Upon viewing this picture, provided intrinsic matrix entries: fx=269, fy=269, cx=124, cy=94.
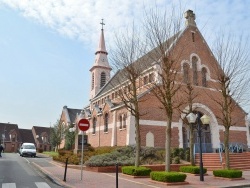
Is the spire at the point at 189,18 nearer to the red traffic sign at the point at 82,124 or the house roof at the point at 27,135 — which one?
the red traffic sign at the point at 82,124

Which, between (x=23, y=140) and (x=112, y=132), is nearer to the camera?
(x=112, y=132)

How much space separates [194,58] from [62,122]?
34171 mm

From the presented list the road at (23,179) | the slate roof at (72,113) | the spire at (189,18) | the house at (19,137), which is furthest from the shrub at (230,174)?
the house at (19,137)

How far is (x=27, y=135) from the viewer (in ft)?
282

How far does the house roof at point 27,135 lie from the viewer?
83838mm

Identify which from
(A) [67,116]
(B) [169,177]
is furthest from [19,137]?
(B) [169,177]

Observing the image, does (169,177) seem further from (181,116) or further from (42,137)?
(42,137)

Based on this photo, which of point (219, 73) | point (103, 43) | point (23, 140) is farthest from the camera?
point (23, 140)

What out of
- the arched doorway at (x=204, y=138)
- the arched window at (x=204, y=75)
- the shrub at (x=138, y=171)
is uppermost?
the arched window at (x=204, y=75)

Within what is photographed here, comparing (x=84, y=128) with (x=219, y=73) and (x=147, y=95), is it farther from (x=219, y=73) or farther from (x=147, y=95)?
(x=147, y=95)

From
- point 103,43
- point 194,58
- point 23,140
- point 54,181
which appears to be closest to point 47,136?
point 23,140

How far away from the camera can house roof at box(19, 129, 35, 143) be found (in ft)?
275

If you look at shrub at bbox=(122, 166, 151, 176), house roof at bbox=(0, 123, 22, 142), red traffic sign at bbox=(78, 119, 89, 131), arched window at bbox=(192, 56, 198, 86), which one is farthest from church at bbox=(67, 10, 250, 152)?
house roof at bbox=(0, 123, 22, 142)

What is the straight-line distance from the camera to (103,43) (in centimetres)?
5097
